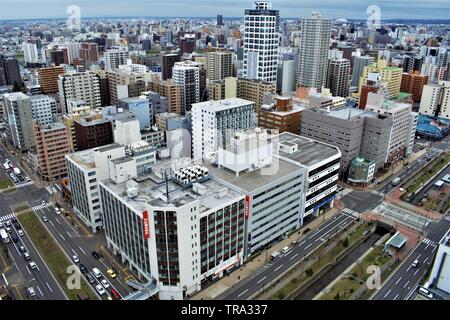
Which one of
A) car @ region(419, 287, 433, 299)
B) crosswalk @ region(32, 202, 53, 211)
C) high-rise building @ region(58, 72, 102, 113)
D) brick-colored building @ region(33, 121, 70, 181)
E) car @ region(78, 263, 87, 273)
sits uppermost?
high-rise building @ region(58, 72, 102, 113)

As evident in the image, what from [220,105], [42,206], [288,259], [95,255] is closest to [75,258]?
[95,255]

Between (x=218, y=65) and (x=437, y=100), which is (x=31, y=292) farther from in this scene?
(x=437, y=100)

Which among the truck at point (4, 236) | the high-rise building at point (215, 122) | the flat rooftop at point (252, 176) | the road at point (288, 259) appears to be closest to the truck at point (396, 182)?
the road at point (288, 259)

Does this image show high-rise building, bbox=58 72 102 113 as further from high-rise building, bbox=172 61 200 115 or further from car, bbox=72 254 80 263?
car, bbox=72 254 80 263

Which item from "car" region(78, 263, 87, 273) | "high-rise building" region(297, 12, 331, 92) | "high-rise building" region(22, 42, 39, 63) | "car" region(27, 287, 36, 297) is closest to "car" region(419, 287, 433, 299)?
"car" region(78, 263, 87, 273)

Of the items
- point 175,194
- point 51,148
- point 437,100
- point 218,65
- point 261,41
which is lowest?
point 51,148
